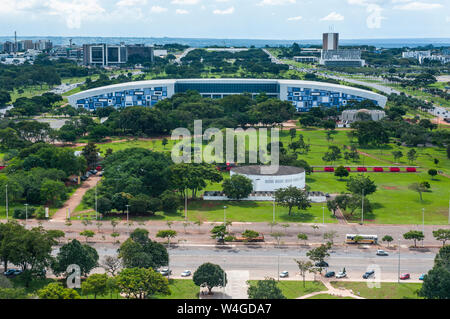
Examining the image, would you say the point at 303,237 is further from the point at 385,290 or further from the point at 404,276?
the point at 385,290

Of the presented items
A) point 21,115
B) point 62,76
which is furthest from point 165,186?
point 62,76

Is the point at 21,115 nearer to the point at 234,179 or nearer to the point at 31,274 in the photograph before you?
the point at 234,179

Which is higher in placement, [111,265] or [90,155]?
[90,155]

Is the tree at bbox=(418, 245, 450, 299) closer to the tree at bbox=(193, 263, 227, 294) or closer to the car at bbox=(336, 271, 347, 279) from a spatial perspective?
the car at bbox=(336, 271, 347, 279)

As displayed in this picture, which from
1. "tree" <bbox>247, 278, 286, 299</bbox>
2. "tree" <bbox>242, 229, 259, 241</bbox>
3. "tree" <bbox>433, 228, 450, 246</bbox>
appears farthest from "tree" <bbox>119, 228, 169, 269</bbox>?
"tree" <bbox>433, 228, 450, 246</bbox>

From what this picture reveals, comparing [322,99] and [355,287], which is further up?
[322,99]

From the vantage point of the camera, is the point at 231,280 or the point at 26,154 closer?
the point at 231,280

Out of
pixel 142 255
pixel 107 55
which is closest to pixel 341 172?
pixel 142 255

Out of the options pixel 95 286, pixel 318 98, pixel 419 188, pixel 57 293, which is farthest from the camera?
pixel 318 98
